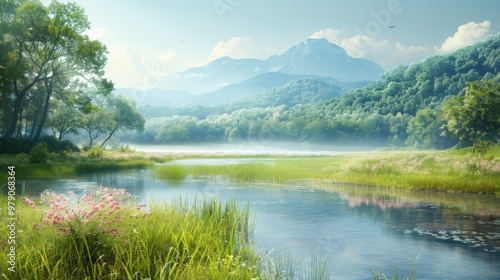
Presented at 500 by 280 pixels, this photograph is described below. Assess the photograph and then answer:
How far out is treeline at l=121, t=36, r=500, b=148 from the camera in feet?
316

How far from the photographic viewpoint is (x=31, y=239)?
8.69m

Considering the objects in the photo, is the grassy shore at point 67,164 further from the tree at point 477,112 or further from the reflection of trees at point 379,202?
the tree at point 477,112

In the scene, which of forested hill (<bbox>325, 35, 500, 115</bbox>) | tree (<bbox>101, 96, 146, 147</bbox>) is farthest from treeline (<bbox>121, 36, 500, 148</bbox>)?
tree (<bbox>101, 96, 146, 147</bbox>)

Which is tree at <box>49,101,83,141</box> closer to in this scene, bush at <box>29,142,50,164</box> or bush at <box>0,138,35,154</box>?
bush at <box>0,138,35,154</box>

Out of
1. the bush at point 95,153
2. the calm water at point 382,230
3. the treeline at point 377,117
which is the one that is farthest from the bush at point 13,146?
the treeline at point 377,117

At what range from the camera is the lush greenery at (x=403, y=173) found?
78.1 feet

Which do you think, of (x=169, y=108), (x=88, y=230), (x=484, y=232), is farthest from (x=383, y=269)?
(x=169, y=108)

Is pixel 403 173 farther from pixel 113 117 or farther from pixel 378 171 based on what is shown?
pixel 113 117

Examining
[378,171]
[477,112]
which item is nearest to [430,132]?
[477,112]

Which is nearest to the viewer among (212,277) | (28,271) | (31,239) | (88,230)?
(212,277)

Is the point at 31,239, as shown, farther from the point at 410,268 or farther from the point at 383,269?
the point at 410,268

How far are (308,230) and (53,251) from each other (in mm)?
8740

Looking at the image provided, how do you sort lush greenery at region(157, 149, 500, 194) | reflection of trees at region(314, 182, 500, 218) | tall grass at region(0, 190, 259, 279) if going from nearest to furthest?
tall grass at region(0, 190, 259, 279), reflection of trees at region(314, 182, 500, 218), lush greenery at region(157, 149, 500, 194)

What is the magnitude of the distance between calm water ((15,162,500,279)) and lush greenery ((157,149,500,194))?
5.04 feet
